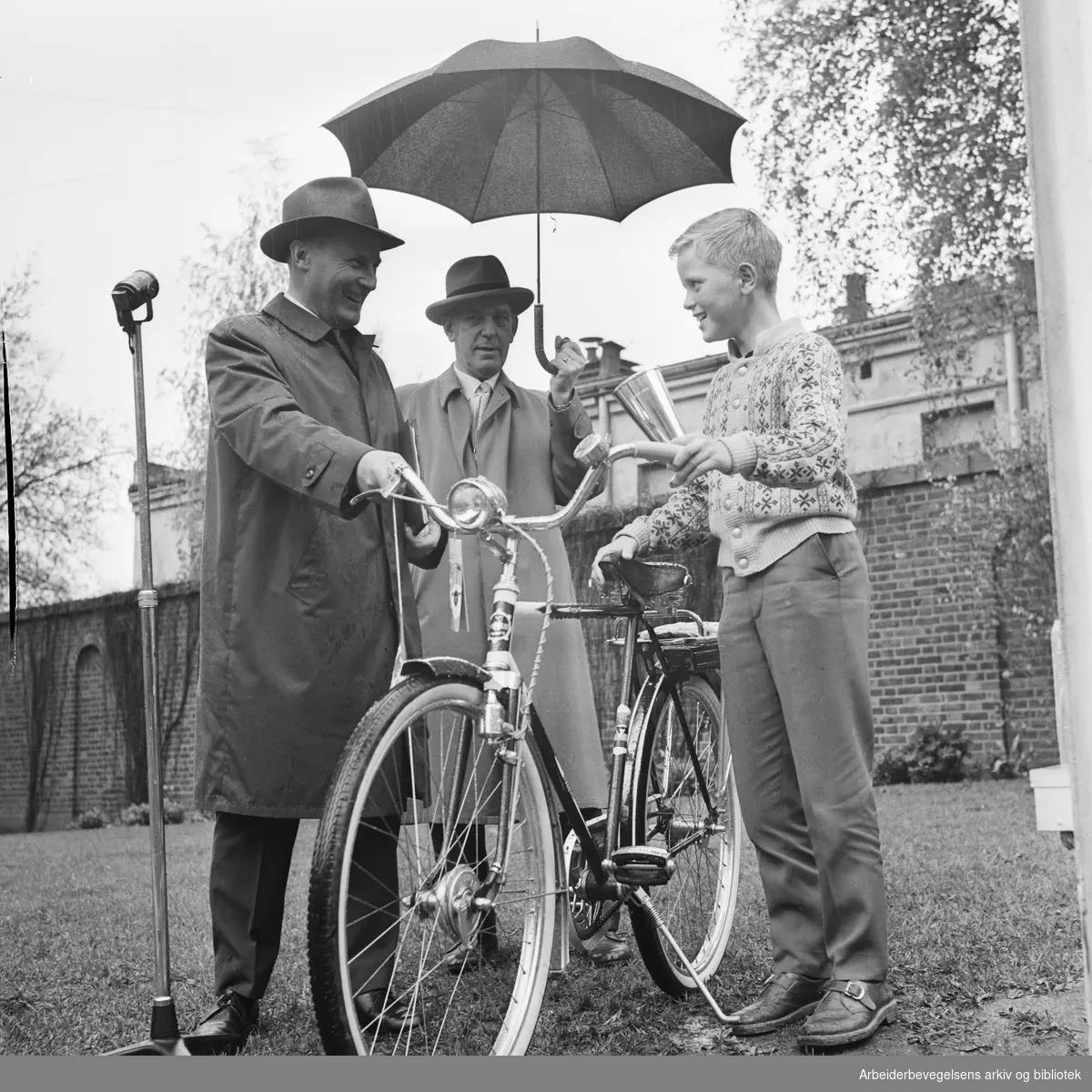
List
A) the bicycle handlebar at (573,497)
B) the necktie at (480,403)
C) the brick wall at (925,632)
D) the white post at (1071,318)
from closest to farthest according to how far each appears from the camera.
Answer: the white post at (1071,318) < the bicycle handlebar at (573,497) < the necktie at (480,403) < the brick wall at (925,632)

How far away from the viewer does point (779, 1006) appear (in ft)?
8.54

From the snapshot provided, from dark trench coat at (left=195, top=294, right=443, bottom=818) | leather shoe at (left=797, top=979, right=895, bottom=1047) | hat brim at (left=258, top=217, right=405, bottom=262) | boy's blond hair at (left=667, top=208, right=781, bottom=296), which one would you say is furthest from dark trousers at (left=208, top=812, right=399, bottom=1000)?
boy's blond hair at (left=667, top=208, right=781, bottom=296)

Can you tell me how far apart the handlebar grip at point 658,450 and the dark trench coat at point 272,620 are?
0.52 meters

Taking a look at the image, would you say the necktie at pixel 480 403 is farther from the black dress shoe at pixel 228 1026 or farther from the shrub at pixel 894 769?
the shrub at pixel 894 769

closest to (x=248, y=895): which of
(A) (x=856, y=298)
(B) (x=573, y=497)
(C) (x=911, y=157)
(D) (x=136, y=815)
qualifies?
(B) (x=573, y=497)

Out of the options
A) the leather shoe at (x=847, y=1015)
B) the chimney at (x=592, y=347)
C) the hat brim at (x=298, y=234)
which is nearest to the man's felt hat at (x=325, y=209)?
the hat brim at (x=298, y=234)

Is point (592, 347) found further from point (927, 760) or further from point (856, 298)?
point (927, 760)

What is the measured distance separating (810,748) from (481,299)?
1.53 m

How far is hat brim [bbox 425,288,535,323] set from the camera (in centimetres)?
340

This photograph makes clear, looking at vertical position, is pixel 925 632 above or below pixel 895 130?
below

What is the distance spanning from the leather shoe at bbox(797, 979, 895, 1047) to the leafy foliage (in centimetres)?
436

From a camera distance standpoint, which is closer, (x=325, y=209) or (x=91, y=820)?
(x=325, y=209)

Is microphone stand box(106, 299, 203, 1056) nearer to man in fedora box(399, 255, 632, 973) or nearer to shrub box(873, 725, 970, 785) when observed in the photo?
man in fedora box(399, 255, 632, 973)

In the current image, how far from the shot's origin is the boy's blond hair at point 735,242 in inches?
105
